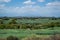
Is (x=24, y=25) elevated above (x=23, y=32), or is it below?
above

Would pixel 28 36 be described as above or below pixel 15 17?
below

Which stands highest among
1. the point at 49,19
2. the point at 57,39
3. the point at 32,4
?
the point at 32,4

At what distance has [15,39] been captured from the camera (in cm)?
274

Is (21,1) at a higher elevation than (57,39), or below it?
higher

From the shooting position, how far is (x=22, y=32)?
108 inches

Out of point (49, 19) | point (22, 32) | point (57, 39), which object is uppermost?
point (49, 19)

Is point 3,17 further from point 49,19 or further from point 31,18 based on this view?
point 49,19

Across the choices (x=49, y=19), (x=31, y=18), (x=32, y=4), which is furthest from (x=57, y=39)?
(x=32, y=4)

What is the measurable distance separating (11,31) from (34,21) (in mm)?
492

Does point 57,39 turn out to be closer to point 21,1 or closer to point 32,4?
point 32,4

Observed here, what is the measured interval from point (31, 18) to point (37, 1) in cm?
35

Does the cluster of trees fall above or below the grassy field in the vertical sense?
above

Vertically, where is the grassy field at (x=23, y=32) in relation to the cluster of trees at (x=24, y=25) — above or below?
Answer: below

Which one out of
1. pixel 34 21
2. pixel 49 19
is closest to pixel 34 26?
pixel 34 21
